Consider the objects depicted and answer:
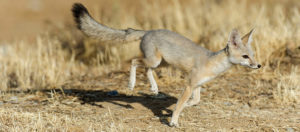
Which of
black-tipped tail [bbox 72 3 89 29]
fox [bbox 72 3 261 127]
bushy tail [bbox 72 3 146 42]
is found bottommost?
fox [bbox 72 3 261 127]

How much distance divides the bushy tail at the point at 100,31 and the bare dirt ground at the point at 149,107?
0.94 meters

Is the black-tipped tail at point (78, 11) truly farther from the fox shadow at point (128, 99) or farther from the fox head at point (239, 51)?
the fox head at point (239, 51)

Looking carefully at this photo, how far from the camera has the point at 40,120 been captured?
4.81 meters

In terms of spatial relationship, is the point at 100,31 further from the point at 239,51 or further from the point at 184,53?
the point at 239,51

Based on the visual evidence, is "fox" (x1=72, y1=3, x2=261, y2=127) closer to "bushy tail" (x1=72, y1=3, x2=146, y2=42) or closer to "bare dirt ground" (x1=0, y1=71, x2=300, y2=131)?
"bushy tail" (x1=72, y1=3, x2=146, y2=42)

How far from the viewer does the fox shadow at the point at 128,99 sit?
19.3ft

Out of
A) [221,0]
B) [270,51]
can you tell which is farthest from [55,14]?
[270,51]

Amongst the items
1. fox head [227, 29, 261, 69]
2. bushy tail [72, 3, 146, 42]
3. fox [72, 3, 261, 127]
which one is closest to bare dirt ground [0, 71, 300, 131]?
fox [72, 3, 261, 127]

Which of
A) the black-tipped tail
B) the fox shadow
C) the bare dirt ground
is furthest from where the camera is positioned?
the fox shadow

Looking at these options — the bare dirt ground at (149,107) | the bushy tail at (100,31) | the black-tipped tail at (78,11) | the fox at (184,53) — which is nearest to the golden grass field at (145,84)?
the bare dirt ground at (149,107)

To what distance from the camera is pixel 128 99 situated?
6320mm

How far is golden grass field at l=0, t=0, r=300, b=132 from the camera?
204 inches

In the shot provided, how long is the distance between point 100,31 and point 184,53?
140cm

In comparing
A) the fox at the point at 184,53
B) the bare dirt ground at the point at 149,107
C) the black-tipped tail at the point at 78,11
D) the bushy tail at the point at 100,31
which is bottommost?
the bare dirt ground at the point at 149,107
